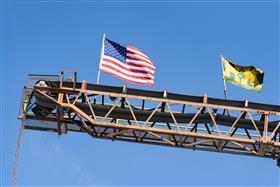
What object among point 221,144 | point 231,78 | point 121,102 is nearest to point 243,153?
point 221,144

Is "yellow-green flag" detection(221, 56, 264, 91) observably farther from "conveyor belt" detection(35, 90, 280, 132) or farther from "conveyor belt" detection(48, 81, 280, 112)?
"conveyor belt" detection(35, 90, 280, 132)

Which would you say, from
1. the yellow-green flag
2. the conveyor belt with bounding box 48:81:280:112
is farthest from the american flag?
the yellow-green flag

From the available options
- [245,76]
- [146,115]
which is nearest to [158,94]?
[146,115]

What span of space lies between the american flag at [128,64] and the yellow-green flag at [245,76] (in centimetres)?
315

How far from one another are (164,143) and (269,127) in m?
4.33

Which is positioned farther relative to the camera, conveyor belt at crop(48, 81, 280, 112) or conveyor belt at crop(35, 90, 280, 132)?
conveyor belt at crop(35, 90, 280, 132)

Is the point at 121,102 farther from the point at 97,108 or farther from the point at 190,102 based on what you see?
the point at 190,102

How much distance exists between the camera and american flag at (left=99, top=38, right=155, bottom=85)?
84.6ft

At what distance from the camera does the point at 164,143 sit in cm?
2609

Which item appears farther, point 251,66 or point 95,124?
point 251,66

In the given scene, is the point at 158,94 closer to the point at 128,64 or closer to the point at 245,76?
the point at 128,64

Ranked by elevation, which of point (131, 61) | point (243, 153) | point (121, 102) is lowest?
point (243, 153)

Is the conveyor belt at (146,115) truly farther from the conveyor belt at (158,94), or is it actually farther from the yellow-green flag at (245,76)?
the yellow-green flag at (245,76)

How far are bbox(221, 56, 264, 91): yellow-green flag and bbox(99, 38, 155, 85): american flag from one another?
3.15 metres
